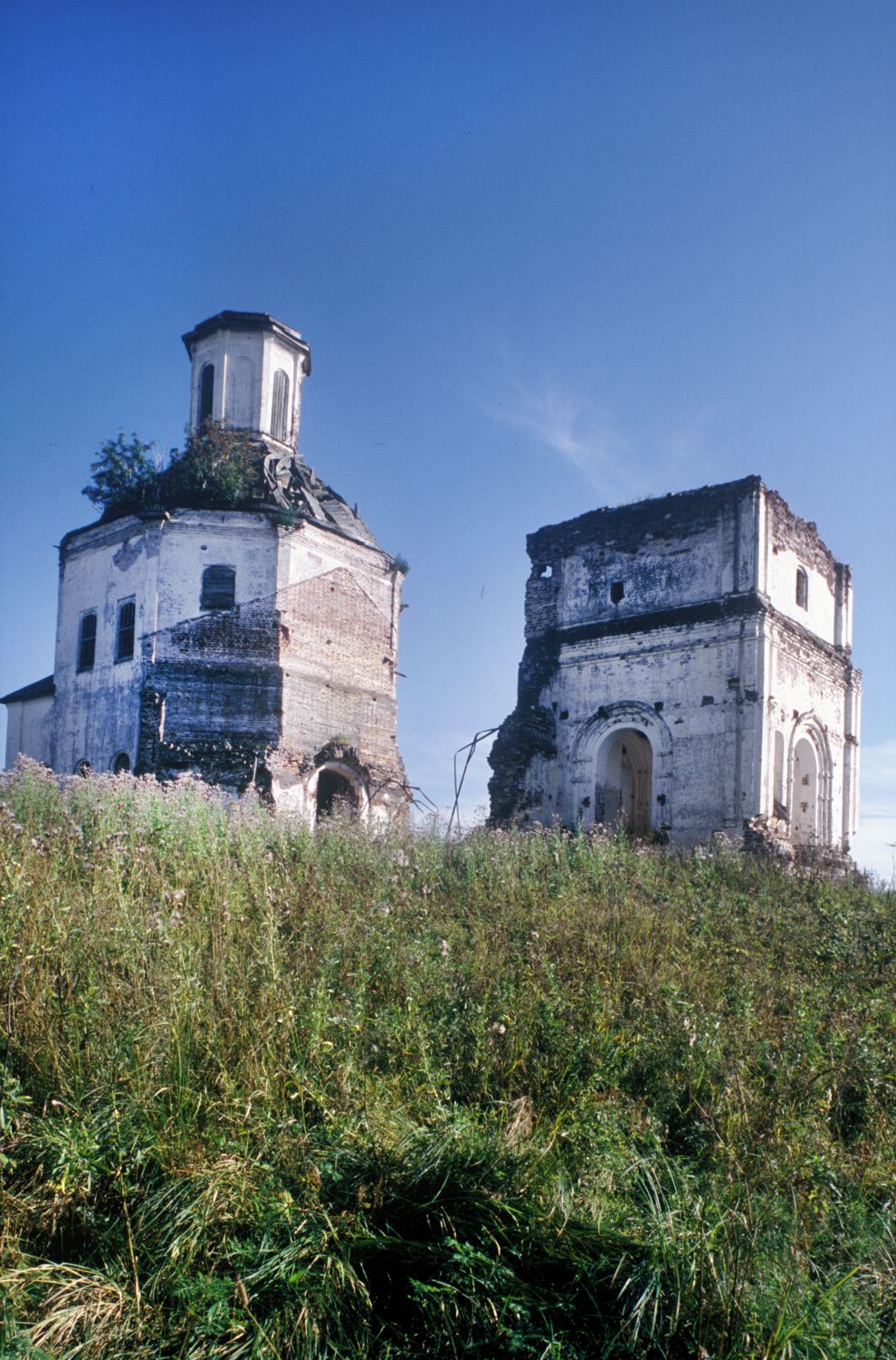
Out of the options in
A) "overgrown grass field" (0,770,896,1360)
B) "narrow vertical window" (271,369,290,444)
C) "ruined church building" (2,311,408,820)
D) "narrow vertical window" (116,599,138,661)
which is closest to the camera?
"overgrown grass field" (0,770,896,1360)

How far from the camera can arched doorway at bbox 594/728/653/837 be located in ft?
61.6

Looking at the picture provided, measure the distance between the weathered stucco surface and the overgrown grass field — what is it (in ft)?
32.8

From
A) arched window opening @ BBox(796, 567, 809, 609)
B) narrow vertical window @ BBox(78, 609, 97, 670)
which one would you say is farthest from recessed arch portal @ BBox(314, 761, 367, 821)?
arched window opening @ BBox(796, 567, 809, 609)

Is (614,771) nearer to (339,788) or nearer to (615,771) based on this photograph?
(615,771)

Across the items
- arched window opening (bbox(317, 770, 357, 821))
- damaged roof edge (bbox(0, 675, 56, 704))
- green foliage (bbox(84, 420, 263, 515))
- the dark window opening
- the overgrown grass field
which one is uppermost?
green foliage (bbox(84, 420, 263, 515))

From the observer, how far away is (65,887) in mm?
5543

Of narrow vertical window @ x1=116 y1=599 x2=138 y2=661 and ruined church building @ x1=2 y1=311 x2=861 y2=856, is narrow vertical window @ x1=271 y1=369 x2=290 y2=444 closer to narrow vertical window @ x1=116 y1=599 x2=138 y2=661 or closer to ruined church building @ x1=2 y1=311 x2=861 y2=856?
ruined church building @ x1=2 y1=311 x2=861 y2=856

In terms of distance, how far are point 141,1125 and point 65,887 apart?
1.96 meters

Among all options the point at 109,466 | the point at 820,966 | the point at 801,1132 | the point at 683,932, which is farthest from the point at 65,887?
the point at 109,466

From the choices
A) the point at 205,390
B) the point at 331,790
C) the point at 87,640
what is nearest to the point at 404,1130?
the point at 331,790

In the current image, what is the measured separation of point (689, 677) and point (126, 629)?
11546 millimetres

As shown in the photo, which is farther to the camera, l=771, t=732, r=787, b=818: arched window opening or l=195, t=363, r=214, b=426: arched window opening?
l=195, t=363, r=214, b=426: arched window opening

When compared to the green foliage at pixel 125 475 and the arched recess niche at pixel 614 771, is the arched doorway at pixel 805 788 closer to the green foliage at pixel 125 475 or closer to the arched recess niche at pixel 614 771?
the arched recess niche at pixel 614 771

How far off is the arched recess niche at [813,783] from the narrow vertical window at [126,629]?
1382 centimetres
